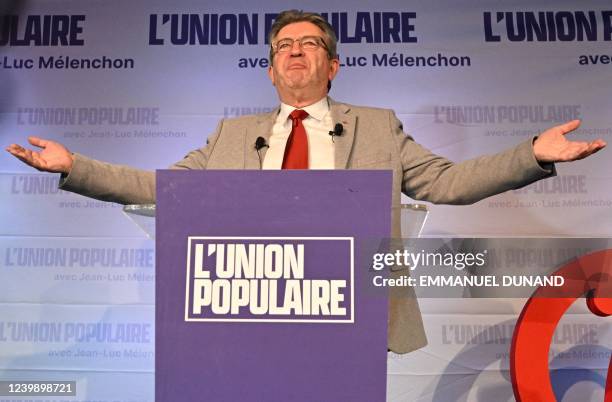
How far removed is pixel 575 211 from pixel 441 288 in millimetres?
2087

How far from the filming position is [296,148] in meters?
1.84

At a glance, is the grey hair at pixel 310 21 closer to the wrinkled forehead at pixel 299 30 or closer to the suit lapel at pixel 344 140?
the wrinkled forehead at pixel 299 30

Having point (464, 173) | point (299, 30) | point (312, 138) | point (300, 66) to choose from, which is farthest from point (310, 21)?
point (464, 173)

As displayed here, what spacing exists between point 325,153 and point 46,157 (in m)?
0.77

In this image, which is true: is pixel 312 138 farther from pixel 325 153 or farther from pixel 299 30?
pixel 299 30

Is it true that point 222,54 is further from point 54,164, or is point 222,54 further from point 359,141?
point 54,164

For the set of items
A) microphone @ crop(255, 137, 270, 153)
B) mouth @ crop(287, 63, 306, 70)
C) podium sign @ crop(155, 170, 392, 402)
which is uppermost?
mouth @ crop(287, 63, 306, 70)

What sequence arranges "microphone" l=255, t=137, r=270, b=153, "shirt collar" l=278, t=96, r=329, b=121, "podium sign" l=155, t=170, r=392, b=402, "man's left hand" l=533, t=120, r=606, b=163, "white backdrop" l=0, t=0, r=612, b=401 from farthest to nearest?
"white backdrop" l=0, t=0, r=612, b=401 < "shirt collar" l=278, t=96, r=329, b=121 < "microphone" l=255, t=137, r=270, b=153 < "man's left hand" l=533, t=120, r=606, b=163 < "podium sign" l=155, t=170, r=392, b=402

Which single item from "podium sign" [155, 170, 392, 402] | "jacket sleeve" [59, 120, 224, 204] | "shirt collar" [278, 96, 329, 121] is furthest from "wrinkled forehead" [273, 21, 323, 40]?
"podium sign" [155, 170, 392, 402]

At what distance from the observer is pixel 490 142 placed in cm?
313

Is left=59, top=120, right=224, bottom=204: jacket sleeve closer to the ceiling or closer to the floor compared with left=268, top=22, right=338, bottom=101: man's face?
closer to the floor

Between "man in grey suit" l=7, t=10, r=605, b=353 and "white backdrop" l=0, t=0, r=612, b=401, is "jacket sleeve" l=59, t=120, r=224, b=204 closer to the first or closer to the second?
"man in grey suit" l=7, t=10, r=605, b=353

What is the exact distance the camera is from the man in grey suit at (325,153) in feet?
4.63

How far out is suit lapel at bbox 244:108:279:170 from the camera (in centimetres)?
179
